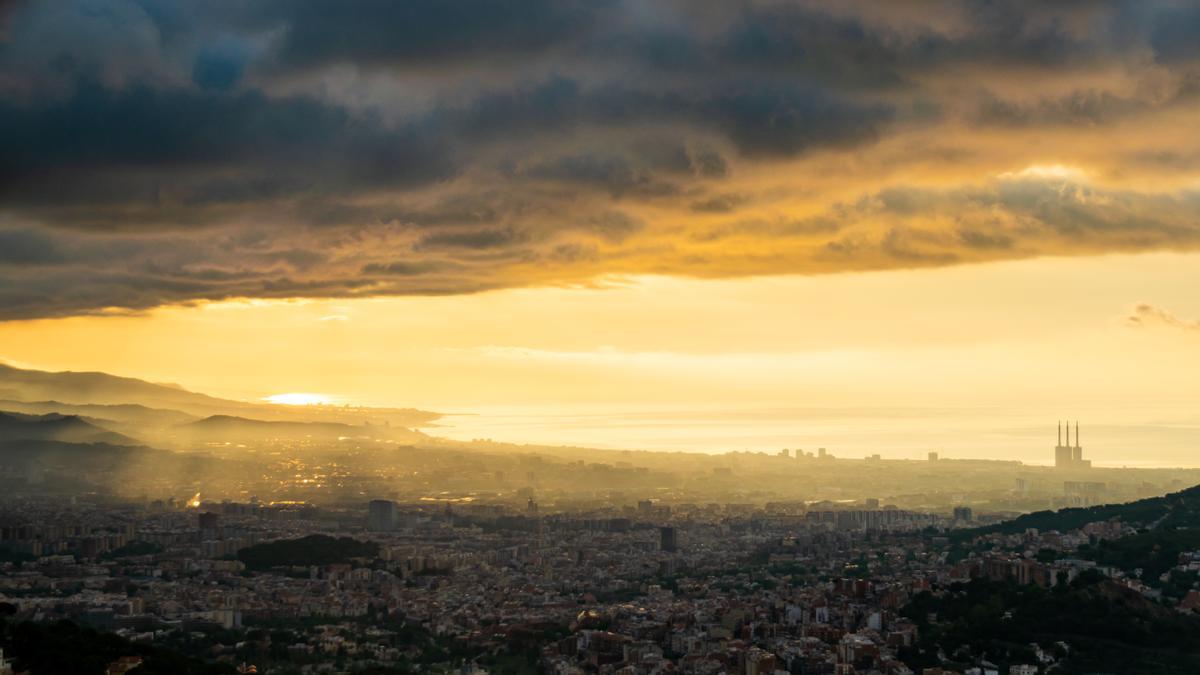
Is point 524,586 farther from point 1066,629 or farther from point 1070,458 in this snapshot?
point 1070,458

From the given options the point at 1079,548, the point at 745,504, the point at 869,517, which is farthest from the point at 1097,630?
the point at 745,504

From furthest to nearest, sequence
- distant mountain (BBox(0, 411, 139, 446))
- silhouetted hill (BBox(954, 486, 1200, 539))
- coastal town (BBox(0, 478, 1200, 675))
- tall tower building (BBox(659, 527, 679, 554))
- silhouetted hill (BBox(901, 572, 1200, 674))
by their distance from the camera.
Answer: distant mountain (BBox(0, 411, 139, 446)), tall tower building (BBox(659, 527, 679, 554)), silhouetted hill (BBox(954, 486, 1200, 539)), coastal town (BBox(0, 478, 1200, 675)), silhouetted hill (BBox(901, 572, 1200, 674))

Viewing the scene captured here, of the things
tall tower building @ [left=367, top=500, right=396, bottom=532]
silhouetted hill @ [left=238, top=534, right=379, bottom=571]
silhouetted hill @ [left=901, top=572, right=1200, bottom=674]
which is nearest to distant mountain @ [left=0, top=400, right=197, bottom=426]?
tall tower building @ [left=367, top=500, right=396, bottom=532]

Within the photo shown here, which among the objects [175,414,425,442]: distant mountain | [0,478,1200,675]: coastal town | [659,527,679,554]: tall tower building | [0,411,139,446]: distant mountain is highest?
[175,414,425,442]: distant mountain

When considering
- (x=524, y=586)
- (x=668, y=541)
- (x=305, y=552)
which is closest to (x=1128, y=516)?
(x=668, y=541)

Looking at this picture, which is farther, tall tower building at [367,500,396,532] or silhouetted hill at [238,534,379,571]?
tall tower building at [367,500,396,532]

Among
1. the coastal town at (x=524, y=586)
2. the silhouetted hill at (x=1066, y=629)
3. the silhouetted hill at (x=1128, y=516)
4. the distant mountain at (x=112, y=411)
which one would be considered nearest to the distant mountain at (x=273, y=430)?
the distant mountain at (x=112, y=411)

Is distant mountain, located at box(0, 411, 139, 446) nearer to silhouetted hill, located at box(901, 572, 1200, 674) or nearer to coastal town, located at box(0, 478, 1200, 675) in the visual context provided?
coastal town, located at box(0, 478, 1200, 675)
